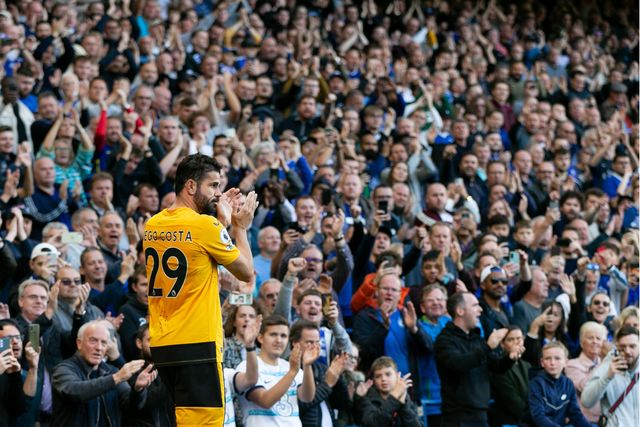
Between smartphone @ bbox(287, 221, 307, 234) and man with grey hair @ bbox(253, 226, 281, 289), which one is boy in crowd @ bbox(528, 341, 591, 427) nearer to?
smartphone @ bbox(287, 221, 307, 234)

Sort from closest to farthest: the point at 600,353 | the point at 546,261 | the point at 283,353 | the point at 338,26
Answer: the point at 283,353 → the point at 600,353 → the point at 546,261 → the point at 338,26

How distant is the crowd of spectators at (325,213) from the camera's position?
912 centimetres

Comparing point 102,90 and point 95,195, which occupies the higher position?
point 102,90

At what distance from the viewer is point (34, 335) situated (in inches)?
326

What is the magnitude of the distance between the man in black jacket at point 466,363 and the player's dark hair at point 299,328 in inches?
52.6

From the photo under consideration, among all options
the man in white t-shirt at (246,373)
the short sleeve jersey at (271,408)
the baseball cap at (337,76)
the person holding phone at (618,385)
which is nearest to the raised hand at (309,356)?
the short sleeve jersey at (271,408)

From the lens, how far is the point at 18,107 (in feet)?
42.8

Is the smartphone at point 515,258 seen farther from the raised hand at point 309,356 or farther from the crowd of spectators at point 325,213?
the raised hand at point 309,356

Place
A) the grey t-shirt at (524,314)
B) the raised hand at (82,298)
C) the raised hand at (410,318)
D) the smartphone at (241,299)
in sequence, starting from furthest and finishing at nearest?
1. the grey t-shirt at (524,314)
2. the raised hand at (410,318)
3. the raised hand at (82,298)
4. the smartphone at (241,299)

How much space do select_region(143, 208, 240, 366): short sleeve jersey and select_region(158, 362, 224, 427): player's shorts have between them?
A: 0.18 feet

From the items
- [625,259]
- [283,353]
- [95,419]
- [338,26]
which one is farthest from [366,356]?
[338,26]

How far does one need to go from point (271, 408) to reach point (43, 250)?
2.48m

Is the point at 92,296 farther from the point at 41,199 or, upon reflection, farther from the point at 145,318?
the point at 41,199

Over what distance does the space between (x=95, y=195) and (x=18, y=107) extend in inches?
Answer: 78.2
